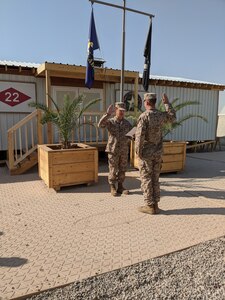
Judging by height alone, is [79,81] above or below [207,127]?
above

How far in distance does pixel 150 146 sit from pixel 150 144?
0.04m

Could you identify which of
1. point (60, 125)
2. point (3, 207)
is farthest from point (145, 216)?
point (60, 125)

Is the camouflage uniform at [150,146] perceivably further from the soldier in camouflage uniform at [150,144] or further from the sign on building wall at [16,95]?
the sign on building wall at [16,95]

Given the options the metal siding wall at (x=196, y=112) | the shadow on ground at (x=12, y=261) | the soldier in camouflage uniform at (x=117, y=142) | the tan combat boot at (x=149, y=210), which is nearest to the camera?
the shadow on ground at (x=12, y=261)

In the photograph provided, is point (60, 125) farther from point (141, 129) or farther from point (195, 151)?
point (195, 151)

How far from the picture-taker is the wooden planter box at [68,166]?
15.8ft

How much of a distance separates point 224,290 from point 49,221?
92.9 inches

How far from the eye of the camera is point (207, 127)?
11.9 meters

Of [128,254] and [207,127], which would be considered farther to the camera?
[207,127]

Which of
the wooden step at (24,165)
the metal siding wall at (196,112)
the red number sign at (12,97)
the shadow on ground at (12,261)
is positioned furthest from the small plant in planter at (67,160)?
the metal siding wall at (196,112)

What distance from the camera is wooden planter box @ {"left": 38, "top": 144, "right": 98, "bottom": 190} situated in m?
4.82

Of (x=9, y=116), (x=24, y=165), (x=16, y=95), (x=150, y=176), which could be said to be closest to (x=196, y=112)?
(x=16, y=95)

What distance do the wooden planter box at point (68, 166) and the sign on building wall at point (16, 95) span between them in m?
3.11

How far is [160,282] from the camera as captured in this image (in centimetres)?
222
